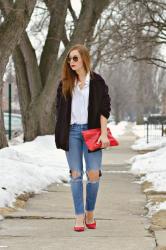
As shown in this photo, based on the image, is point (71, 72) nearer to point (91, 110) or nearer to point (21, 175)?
point (91, 110)

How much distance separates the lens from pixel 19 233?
612 cm

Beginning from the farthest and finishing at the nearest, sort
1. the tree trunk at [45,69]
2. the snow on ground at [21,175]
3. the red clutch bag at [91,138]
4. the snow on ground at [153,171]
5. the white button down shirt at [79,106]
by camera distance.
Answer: the tree trunk at [45,69], the snow on ground at [21,175], the snow on ground at [153,171], the white button down shirt at [79,106], the red clutch bag at [91,138]

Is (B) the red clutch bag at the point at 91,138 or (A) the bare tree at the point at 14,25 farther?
(A) the bare tree at the point at 14,25

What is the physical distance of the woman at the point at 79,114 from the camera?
19.9 feet

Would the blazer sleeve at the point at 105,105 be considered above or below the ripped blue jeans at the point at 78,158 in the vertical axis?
above

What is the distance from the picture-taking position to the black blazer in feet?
19.9

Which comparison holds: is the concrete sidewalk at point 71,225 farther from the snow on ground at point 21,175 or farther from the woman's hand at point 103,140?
the woman's hand at point 103,140

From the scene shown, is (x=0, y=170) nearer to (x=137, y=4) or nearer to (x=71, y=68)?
(x=71, y=68)

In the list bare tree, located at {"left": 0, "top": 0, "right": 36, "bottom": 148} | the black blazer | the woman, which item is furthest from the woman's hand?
bare tree, located at {"left": 0, "top": 0, "right": 36, "bottom": 148}

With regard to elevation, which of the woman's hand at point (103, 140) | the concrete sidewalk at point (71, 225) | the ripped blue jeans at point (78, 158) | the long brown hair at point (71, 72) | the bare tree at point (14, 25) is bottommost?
the concrete sidewalk at point (71, 225)

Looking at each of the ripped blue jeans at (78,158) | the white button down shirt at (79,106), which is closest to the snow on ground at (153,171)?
the ripped blue jeans at (78,158)

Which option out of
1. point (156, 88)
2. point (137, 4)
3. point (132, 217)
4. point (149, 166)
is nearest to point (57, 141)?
point (132, 217)

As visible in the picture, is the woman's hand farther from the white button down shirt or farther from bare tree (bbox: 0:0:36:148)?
bare tree (bbox: 0:0:36:148)

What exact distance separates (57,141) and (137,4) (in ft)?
51.6
